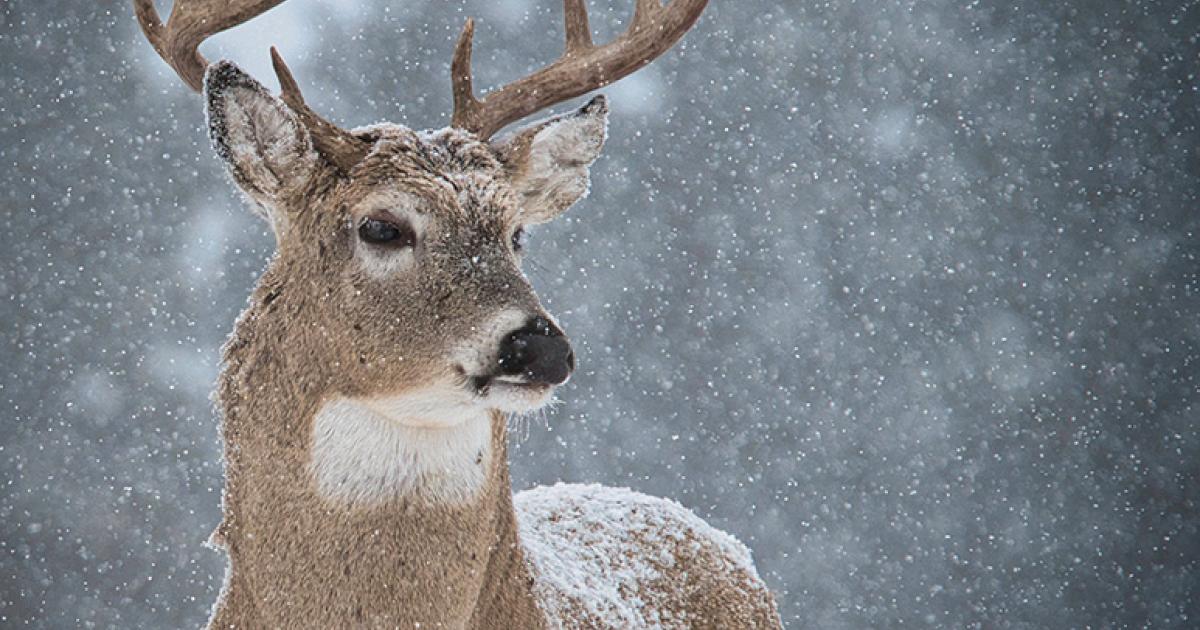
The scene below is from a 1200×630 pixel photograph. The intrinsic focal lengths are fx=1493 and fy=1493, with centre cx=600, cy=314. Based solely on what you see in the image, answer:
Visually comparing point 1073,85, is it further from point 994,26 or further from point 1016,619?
point 1016,619

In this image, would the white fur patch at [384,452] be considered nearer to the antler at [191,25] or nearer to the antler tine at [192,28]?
the antler at [191,25]

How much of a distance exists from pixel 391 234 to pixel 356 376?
340mm

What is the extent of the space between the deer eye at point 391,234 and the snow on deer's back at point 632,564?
90 cm

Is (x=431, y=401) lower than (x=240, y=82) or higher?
lower

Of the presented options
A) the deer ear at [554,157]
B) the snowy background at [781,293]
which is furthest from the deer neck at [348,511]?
the snowy background at [781,293]

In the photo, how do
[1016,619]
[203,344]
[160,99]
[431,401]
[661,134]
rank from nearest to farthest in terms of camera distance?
[431,401], [203,344], [160,99], [1016,619], [661,134]

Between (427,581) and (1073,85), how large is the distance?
3072 cm

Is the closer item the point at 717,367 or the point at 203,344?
the point at 203,344

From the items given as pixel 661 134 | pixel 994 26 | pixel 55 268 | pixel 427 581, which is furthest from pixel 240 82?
pixel 994 26

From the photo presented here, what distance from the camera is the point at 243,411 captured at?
3.45m

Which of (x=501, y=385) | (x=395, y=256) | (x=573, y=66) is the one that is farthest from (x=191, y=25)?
(x=501, y=385)

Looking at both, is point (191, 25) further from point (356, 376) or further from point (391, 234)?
point (356, 376)

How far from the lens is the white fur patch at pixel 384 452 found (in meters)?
3.30

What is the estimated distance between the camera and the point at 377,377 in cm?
330
